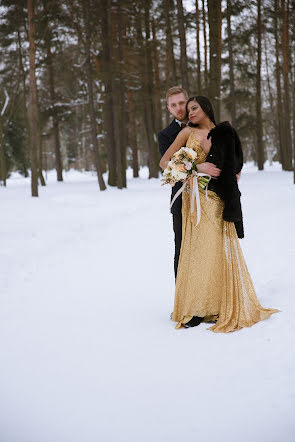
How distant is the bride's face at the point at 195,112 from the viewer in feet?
12.6

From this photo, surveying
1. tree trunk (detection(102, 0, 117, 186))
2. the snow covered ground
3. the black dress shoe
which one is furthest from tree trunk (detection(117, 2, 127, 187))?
the black dress shoe

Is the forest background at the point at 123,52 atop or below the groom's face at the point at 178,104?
atop

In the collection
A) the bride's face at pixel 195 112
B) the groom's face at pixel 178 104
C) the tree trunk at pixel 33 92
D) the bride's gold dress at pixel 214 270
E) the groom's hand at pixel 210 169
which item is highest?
the tree trunk at pixel 33 92

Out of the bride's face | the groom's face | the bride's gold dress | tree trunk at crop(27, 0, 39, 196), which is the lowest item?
the bride's gold dress

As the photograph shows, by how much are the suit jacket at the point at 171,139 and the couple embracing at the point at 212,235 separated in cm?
13

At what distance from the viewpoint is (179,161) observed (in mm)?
3787

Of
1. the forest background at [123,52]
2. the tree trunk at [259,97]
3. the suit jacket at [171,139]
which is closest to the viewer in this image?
the suit jacket at [171,139]

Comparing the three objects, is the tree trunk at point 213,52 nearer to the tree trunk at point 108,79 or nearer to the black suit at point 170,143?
the tree trunk at point 108,79

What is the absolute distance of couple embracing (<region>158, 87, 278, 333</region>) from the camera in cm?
382

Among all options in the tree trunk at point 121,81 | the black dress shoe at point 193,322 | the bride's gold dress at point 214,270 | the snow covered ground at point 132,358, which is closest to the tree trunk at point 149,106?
the tree trunk at point 121,81

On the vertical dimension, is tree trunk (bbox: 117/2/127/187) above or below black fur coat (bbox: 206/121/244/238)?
above

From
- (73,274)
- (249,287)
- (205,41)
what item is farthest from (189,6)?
(249,287)

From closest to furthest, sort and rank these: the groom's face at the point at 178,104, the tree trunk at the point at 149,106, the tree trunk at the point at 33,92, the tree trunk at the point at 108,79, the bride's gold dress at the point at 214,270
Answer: the bride's gold dress at the point at 214,270 → the groom's face at the point at 178,104 → the tree trunk at the point at 33,92 → the tree trunk at the point at 108,79 → the tree trunk at the point at 149,106

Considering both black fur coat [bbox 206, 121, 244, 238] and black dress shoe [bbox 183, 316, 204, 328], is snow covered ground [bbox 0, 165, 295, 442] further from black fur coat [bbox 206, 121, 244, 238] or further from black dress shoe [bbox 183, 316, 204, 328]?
black fur coat [bbox 206, 121, 244, 238]
